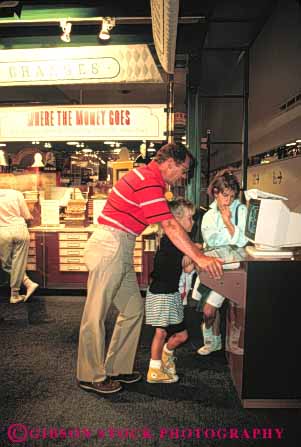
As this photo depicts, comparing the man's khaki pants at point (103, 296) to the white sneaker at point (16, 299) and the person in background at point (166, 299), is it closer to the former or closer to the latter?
the person in background at point (166, 299)

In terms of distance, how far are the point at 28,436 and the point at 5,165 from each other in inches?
164

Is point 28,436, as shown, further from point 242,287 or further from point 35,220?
point 35,220

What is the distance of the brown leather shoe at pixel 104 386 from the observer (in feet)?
8.93

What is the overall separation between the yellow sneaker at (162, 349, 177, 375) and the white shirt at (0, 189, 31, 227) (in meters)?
2.80

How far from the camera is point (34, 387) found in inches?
111

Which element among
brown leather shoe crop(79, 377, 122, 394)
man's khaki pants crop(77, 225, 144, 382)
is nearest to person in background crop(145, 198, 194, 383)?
man's khaki pants crop(77, 225, 144, 382)

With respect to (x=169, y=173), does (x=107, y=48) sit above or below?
above

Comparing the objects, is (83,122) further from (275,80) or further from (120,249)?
(275,80)

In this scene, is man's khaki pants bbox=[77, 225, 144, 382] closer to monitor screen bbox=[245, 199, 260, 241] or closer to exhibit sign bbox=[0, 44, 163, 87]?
monitor screen bbox=[245, 199, 260, 241]

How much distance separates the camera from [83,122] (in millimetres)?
4680

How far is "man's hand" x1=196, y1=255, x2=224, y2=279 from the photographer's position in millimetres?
2402

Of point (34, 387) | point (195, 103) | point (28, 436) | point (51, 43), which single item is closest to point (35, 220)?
point (51, 43)

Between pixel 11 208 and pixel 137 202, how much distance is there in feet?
9.20

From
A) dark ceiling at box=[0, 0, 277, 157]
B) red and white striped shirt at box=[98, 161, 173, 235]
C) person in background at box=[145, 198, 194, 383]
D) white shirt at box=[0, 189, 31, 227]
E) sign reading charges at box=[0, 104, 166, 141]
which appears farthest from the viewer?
white shirt at box=[0, 189, 31, 227]
